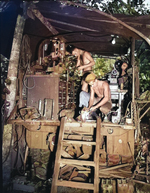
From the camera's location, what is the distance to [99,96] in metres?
5.95

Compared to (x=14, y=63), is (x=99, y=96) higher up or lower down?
lower down

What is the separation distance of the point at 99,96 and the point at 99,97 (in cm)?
4

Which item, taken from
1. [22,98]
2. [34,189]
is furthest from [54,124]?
[34,189]

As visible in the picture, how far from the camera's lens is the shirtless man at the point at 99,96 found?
5418 millimetres

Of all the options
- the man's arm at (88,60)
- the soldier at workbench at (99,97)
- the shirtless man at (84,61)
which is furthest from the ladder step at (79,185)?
the man's arm at (88,60)

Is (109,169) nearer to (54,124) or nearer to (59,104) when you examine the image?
(54,124)

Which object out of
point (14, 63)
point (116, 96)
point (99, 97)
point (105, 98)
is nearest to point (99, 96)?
point (99, 97)

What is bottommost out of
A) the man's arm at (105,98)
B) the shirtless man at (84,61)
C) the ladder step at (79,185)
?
the ladder step at (79,185)

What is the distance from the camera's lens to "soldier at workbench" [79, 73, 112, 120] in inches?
213

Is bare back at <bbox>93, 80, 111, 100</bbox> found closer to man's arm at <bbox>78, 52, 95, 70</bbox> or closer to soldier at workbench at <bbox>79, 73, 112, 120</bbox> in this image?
soldier at workbench at <bbox>79, 73, 112, 120</bbox>

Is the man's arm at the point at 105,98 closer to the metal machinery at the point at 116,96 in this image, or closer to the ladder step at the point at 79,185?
the metal machinery at the point at 116,96

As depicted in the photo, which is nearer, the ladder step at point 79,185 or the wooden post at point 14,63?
the ladder step at point 79,185

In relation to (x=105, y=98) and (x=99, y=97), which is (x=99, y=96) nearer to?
(x=99, y=97)

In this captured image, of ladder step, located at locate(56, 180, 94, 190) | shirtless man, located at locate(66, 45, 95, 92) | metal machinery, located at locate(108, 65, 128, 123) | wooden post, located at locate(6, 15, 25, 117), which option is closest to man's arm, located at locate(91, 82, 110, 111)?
metal machinery, located at locate(108, 65, 128, 123)
